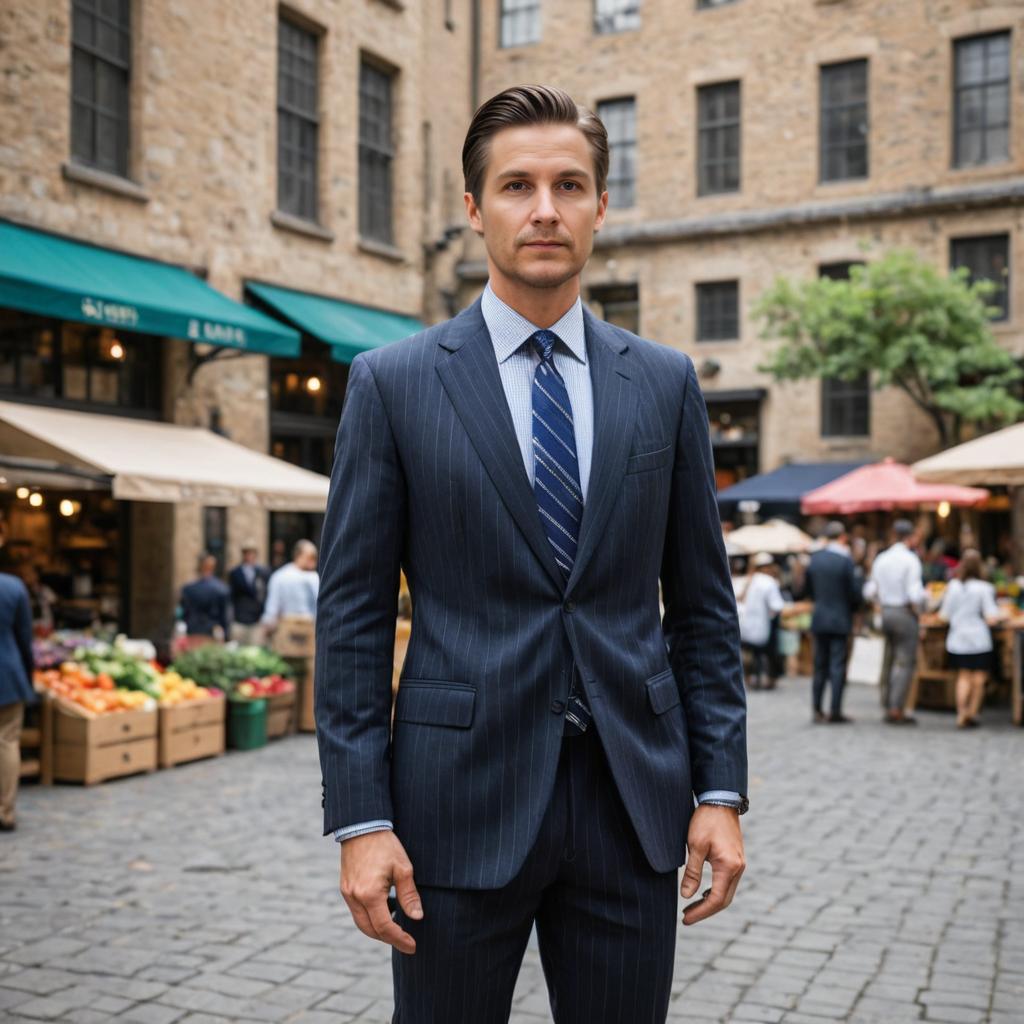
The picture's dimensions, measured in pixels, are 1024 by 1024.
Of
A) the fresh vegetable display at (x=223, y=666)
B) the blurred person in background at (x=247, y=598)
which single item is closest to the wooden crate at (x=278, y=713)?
the fresh vegetable display at (x=223, y=666)

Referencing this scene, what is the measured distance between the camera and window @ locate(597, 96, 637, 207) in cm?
2747

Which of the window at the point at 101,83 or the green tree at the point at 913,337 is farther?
the green tree at the point at 913,337

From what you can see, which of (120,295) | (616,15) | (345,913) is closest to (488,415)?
(345,913)

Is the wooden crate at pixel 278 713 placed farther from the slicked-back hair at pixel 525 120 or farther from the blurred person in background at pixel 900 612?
the slicked-back hair at pixel 525 120

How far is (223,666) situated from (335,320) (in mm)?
8362

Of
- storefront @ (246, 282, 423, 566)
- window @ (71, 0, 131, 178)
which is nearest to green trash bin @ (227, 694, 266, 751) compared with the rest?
storefront @ (246, 282, 423, 566)

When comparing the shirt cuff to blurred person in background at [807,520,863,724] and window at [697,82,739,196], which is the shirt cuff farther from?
window at [697,82,739,196]

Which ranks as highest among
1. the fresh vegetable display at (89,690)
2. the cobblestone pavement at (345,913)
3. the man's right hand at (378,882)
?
the man's right hand at (378,882)

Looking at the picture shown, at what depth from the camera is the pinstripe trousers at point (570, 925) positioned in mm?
2078

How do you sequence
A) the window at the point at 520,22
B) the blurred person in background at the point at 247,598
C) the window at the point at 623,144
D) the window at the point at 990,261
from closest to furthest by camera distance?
the blurred person in background at the point at 247,598
the window at the point at 990,261
the window at the point at 623,144
the window at the point at 520,22

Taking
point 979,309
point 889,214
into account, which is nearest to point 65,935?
point 979,309

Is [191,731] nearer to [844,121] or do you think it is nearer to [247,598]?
[247,598]

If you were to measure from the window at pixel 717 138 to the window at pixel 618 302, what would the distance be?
2.71m

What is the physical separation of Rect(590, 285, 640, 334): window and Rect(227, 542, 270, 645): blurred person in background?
1376 cm
